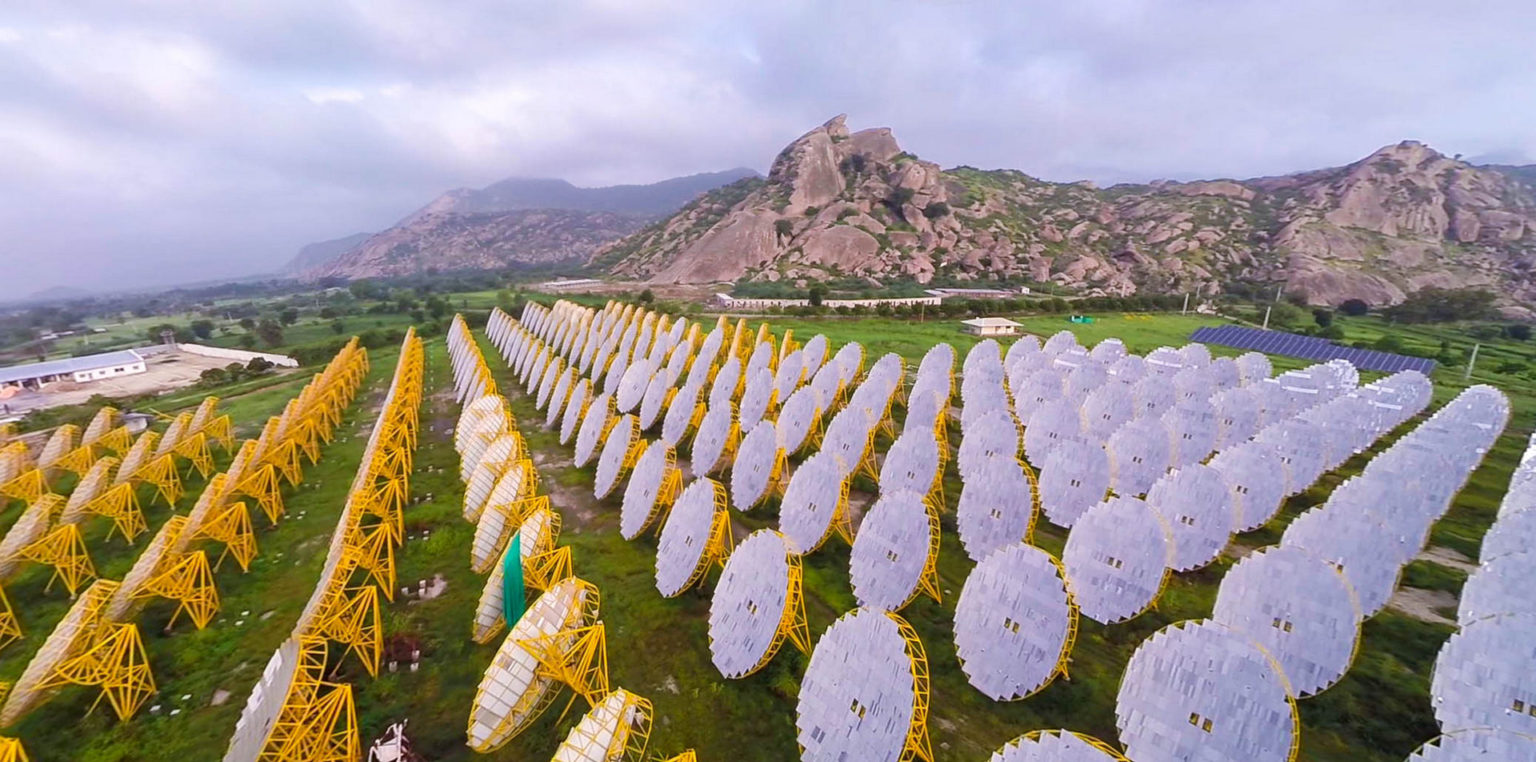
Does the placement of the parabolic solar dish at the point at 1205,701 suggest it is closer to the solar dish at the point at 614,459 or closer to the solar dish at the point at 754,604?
the solar dish at the point at 754,604

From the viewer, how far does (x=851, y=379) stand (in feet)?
164

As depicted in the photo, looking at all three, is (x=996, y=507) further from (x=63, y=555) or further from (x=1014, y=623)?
(x=63, y=555)

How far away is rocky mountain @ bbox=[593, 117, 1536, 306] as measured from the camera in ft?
497

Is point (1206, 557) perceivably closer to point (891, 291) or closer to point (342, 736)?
point (342, 736)

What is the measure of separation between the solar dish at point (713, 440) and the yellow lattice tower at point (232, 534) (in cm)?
2117

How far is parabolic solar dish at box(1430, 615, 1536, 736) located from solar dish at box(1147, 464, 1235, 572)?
8.34 meters

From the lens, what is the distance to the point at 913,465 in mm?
28750

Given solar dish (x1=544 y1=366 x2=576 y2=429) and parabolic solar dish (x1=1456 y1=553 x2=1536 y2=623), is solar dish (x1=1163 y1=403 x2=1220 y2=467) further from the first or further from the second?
solar dish (x1=544 y1=366 x2=576 y2=429)

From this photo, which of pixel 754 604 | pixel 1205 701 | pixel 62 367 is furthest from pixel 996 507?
pixel 62 367

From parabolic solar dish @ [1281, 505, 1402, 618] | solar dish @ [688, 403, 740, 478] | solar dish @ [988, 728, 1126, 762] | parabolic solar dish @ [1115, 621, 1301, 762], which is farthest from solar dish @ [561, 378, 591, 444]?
parabolic solar dish @ [1281, 505, 1402, 618]

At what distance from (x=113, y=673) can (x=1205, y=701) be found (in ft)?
103

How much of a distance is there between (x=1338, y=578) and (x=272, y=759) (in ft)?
94.9

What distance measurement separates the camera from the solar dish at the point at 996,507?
23766 millimetres

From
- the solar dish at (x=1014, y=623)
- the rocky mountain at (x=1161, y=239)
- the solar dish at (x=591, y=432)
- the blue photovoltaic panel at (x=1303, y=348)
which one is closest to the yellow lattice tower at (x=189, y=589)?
the solar dish at (x=591, y=432)
